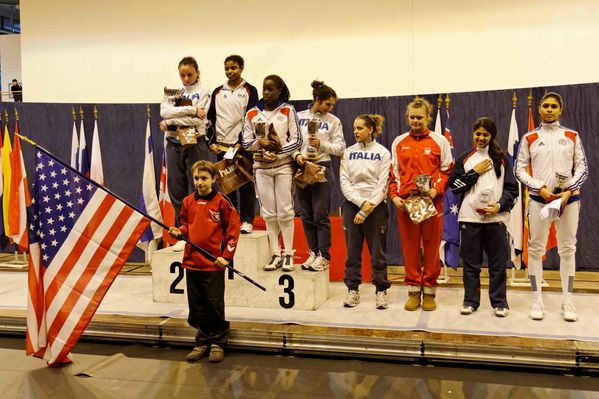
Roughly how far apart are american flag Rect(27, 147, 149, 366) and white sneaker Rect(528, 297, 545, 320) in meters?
2.62

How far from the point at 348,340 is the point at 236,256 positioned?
1239mm

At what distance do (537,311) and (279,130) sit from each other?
2.17 m

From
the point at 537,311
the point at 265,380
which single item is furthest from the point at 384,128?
the point at 265,380

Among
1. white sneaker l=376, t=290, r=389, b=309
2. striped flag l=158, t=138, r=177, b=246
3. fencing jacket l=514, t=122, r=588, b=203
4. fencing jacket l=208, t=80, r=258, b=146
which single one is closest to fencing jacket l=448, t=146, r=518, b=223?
fencing jacket l=514, t=122, r=588, b=203

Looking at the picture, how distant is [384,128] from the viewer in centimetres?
624

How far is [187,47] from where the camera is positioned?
23.4 feet

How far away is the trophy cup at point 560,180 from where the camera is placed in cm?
367

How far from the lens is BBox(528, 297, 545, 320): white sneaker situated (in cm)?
381

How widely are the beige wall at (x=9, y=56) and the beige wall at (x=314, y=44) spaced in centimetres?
227

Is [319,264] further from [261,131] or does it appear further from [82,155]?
[82,155]

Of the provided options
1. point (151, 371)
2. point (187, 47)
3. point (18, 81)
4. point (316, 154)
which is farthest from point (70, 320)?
point (18, 81)

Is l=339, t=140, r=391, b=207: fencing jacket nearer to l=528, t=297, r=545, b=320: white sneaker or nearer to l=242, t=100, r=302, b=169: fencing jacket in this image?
l=242, t=100, r=302, b=169: fencing jacket

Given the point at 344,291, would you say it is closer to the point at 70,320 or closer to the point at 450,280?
the point at 450,280

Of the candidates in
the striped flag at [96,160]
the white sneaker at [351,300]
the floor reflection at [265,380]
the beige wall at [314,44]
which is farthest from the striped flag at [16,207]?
the white sneaker at [351,300]
